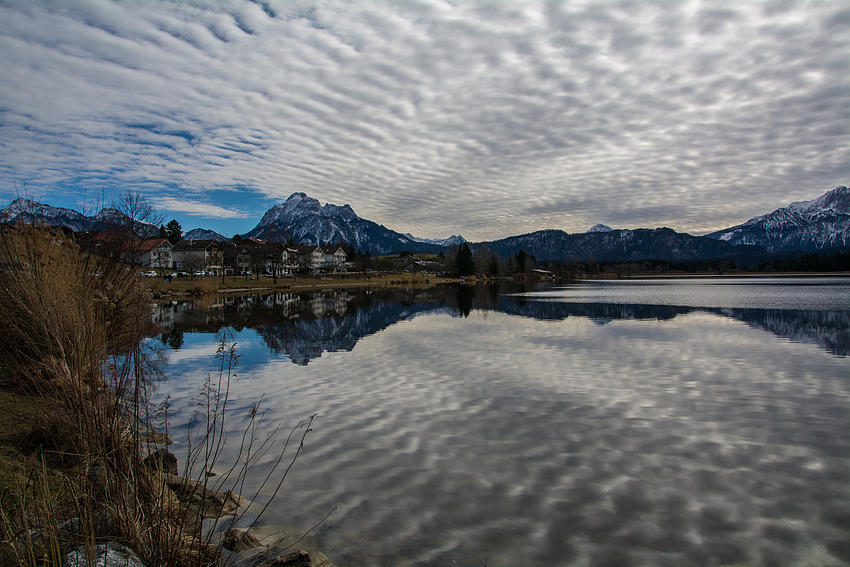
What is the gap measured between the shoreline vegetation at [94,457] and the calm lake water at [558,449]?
788 mm

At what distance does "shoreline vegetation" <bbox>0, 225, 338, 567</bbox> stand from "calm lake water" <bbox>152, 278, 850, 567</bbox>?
79 centimetres

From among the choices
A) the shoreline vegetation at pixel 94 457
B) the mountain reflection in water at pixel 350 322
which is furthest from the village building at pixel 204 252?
the shoreline vegetation at pixel 94 457

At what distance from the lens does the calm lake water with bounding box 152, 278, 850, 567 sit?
587cm

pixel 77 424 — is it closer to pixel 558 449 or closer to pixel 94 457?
pixel 94 457

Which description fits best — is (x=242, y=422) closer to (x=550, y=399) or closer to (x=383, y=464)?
(x=383, y=464)

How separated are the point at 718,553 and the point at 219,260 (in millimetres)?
132373

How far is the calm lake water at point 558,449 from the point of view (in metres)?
5.87

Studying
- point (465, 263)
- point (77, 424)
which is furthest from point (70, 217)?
point (465, 263)

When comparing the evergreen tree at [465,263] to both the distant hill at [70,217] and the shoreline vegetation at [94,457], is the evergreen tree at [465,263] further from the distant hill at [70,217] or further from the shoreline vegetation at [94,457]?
the shoreline vegetation at [94,457]

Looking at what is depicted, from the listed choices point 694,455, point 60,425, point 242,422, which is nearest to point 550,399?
point 694,455

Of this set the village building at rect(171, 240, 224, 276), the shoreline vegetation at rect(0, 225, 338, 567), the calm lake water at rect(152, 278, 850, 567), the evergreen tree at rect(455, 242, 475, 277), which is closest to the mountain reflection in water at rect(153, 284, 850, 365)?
the calm lake water at rect(152, 278, 850, 567)

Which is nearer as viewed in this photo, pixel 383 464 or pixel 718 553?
pixel 718 553

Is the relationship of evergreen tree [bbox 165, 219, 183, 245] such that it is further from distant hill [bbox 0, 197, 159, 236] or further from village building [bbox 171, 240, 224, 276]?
distant hill [bbox 0, 197, 159, 236]

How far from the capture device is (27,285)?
9766mm
